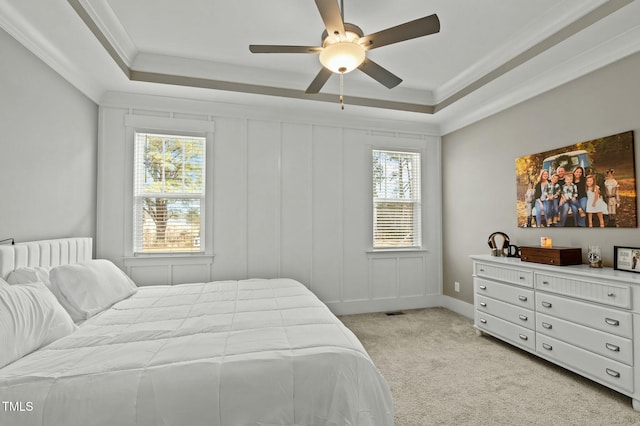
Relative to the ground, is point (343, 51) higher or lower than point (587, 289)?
higher

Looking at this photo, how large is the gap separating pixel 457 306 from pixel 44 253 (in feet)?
15.2

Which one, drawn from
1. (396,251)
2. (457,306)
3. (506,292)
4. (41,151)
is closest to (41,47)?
(41,151)

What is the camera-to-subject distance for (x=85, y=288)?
7.68ft

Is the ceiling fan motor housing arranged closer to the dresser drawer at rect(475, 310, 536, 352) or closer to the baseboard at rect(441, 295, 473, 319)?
the dresser drawer at rect(475, 310, 536, 352)

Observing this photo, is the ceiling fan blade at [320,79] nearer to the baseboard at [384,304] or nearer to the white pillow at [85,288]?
the white pillow at [85,288]

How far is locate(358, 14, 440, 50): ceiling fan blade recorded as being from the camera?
6.52 ft

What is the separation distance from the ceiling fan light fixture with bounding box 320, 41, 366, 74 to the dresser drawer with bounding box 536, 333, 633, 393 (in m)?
2.82

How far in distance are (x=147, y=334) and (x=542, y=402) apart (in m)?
2.67

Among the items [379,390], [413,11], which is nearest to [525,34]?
[413,11]

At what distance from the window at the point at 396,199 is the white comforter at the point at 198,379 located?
9.46 ft

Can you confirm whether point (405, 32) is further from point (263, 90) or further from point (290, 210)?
point (290, 210)

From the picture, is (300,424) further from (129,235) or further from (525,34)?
(525,34)

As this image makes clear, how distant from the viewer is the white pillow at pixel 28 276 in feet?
6.82

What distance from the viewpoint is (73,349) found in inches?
64.0
